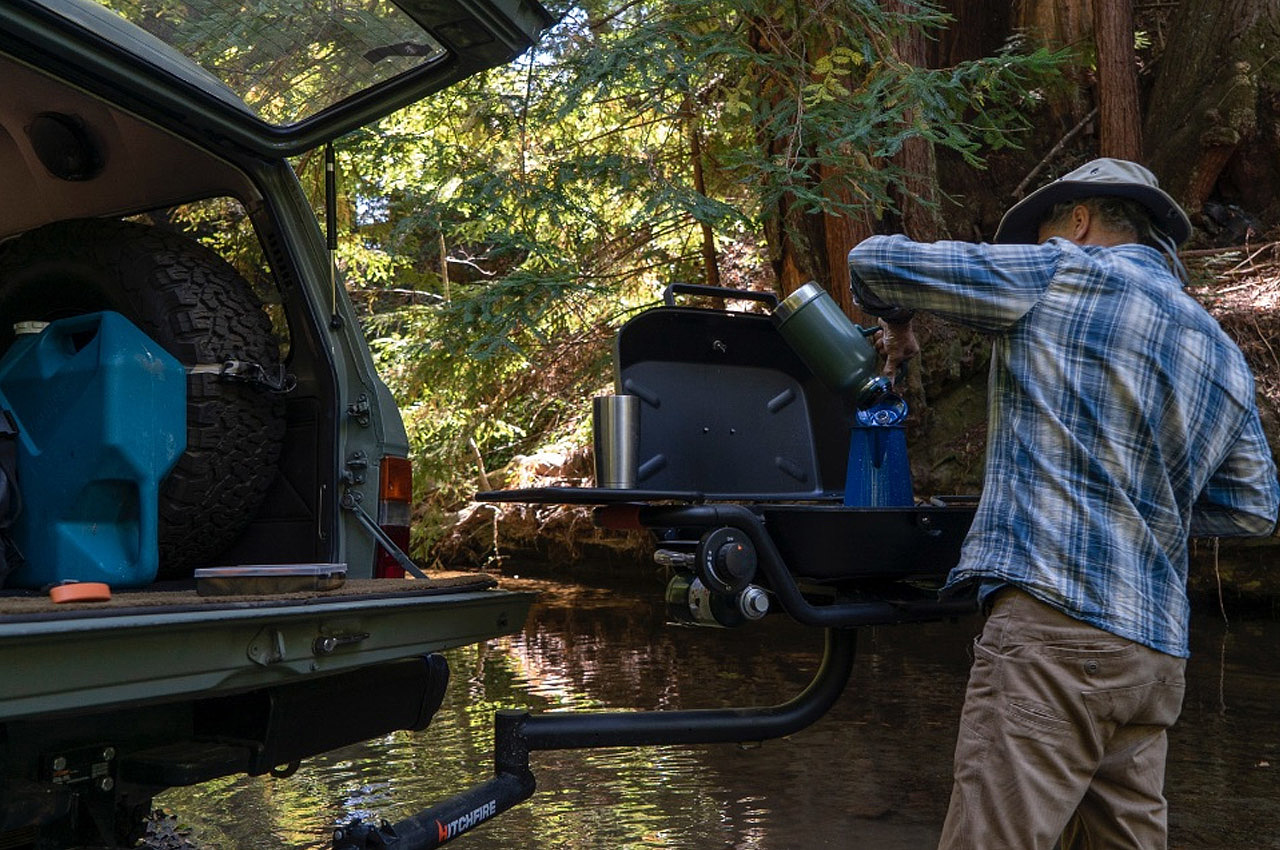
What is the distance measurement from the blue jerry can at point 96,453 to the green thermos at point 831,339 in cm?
162

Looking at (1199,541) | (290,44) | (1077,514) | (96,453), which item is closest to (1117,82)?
(1199,541)

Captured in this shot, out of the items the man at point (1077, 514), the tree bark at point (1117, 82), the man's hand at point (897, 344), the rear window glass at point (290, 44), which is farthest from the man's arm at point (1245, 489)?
the tree bark at point (1117, 82)

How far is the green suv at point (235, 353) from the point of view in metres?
2.62

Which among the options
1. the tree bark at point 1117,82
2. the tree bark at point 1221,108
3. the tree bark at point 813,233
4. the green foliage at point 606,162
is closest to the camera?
the green foliage at point 606,162

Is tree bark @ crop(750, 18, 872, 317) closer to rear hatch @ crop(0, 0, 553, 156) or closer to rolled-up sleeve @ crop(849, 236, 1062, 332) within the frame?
rear hatch @ crop(0, 0, 553, 156)

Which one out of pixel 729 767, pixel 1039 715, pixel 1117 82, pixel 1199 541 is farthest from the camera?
pixel 1117 82

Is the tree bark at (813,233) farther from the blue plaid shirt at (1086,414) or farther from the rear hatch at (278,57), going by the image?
the blue plaid shirt at (1086,414)

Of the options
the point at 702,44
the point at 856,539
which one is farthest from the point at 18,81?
the point at 702,44

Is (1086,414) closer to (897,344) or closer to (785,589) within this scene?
(897,344)

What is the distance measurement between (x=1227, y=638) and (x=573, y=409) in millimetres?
5583

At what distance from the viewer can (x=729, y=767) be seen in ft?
17.6

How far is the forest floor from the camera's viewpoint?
837 cm

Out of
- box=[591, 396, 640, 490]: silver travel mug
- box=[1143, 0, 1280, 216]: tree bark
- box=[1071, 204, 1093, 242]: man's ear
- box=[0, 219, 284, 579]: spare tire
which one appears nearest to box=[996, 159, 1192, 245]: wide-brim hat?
box=[1071, 204, 1093, 242]: man's ear

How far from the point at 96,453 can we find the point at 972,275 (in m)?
2.13
